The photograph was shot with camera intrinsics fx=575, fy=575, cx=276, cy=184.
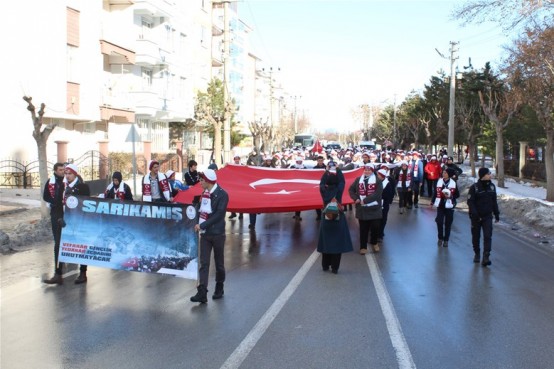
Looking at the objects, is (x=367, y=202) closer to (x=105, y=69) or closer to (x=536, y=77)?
(x=536, y=77)

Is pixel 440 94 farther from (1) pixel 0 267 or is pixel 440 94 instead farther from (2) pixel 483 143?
(1) pixel 0 267

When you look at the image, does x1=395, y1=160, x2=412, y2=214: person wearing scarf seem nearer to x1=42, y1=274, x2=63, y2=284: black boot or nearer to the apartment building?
the apartment building

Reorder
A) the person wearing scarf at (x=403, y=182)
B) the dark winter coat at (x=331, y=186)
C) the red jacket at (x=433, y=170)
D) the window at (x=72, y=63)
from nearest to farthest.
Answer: the dark winter coat at (x=331, y=186)
the person wearing scarf at (x=403, y=182)
the red jacket at (x=433, y=170)
the window at (x=72, y=63)

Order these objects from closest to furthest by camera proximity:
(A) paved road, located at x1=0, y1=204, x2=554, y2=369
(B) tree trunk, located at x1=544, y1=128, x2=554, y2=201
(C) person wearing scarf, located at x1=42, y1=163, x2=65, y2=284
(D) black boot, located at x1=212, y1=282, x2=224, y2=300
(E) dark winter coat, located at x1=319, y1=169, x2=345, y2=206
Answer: (A) paved road, located at x1=0, y1=204, x2=554, y2=369
(D) black boot, located at x1=212, y1=282, x2=224, y2=300
(C) person wearing scarf, located at x1=42, y1=163, x2=65, y2=284
(E) dark winter coat, located at x1=319, y1=169, x2=345, y2=206
(B) tree trunk, located at x1=544, y1=128, x2=554, y2=201

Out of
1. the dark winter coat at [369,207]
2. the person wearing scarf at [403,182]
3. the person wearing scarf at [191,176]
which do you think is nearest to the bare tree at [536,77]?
the person wearing scarf at [403,182]

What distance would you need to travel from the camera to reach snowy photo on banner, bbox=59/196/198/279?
809 centimetres

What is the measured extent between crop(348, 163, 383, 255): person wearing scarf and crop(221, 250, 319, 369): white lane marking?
2.20 m

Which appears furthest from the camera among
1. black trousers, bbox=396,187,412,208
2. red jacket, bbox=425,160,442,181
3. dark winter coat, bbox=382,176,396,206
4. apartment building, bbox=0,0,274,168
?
apartment building, bbox=0,0,274,168

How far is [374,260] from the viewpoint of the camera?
430 inches

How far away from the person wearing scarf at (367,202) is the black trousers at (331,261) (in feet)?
6.01

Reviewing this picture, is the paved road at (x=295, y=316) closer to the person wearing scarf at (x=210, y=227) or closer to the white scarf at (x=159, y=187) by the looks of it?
the person wearing scarf at (x=210, y=227)

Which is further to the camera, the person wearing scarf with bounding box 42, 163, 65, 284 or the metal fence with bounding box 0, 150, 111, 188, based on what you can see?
the metal fence with bounding box 0, 150, 111, 188

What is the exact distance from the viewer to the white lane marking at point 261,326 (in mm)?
5552

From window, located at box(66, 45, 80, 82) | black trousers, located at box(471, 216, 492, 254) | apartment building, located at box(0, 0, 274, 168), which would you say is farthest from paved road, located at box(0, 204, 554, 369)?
window, located at box(66, 45, 80, 82)
